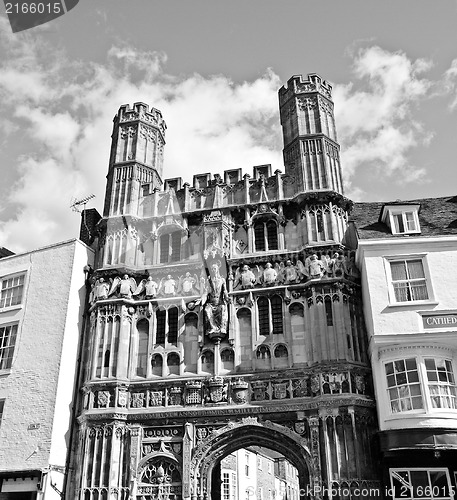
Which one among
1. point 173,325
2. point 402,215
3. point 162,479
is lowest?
point 162,479

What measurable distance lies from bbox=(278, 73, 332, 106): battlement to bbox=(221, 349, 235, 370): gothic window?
13.4m

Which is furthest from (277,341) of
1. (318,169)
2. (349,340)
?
(318,169)

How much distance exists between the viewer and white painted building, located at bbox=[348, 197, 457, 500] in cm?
1947

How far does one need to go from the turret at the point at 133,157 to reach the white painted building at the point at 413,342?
1134cm

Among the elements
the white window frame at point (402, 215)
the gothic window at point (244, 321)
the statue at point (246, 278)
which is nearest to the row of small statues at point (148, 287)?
the statue at point (246, 278)

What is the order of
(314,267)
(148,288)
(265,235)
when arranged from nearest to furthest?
1. (314,267)
2. (148,288)
3. (265,235)

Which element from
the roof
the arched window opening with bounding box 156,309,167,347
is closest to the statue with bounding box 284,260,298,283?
the roof

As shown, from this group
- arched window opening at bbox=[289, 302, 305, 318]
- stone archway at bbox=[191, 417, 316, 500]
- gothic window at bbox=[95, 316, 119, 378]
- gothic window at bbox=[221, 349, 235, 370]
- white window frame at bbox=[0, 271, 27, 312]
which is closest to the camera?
stone archway at bbox=[191, 417, 316, 500]

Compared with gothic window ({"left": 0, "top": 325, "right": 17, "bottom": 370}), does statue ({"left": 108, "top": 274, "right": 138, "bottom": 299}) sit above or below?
above

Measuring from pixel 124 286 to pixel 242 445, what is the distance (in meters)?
8.62

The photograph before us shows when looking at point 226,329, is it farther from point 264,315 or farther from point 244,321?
point 264,315

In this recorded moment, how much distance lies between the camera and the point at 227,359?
78.5 ft

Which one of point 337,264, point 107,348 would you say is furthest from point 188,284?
point 337,264

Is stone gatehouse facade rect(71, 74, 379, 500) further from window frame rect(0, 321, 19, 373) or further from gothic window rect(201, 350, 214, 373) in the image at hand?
window frame rect(0, 321, 19, 373)
